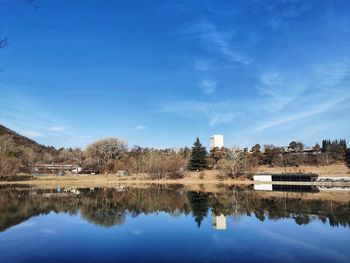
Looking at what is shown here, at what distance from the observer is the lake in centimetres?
1340

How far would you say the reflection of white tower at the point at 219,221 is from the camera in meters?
20.3

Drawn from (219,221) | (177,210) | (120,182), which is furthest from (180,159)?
(219,221)

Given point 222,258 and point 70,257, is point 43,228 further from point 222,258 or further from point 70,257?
point 222,258

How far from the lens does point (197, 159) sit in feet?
248

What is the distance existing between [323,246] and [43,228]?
1577 cm

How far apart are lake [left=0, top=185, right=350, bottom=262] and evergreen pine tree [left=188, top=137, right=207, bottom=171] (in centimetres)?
4355

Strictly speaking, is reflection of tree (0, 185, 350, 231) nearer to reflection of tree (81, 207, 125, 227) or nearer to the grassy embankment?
reflection of tree (81, 207, 125, 227)

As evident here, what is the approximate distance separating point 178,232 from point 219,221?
447cm

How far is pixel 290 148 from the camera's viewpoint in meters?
91.8

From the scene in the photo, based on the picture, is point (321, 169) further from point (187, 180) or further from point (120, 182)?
point (120, 182)

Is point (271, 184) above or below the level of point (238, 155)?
below

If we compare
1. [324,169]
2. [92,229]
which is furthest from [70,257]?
[324,169]

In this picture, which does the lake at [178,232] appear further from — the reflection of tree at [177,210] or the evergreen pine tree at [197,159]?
the evergreen pine tree at [197,159]

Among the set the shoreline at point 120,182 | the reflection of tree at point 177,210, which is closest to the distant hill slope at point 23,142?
the shoreline at point 120,182
